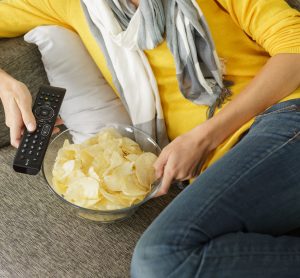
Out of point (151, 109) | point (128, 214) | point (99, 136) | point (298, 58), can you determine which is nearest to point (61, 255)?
point (128, 214)

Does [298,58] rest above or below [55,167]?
above

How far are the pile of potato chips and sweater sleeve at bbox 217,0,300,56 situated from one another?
37 centimetres

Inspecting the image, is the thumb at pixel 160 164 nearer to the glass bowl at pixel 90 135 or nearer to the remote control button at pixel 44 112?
the glass bowl at pixel 90 135

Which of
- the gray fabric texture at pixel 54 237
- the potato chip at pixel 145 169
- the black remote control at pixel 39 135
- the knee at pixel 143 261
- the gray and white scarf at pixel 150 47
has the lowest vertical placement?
the gray fabric texture at pixel 54 237

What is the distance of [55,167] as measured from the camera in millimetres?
989

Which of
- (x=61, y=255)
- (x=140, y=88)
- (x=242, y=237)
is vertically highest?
(x=140, y=88)

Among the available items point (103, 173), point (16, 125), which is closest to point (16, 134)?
point (16, 125)

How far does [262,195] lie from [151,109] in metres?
0.36

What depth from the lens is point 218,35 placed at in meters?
1.03

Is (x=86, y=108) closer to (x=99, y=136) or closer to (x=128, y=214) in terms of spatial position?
(x=99, y=136)

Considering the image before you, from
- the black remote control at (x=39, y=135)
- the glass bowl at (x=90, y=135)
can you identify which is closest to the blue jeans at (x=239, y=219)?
the glass bowl at (x=90, y=135)

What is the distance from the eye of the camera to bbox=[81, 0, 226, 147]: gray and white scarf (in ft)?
3.22

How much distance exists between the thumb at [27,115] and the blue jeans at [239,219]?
338 mm

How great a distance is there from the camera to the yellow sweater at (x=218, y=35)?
96 cm
